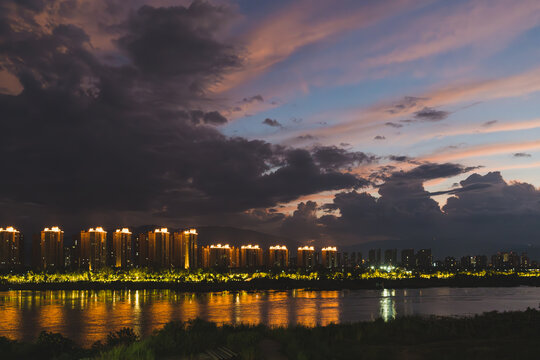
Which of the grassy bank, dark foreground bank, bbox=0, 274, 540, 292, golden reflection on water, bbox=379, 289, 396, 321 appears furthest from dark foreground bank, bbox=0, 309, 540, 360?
the grassy bank

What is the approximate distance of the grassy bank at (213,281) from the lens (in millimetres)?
164125

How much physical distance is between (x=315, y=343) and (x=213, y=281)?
150962 mm

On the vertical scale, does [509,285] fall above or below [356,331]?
below

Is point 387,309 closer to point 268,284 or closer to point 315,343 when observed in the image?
point 315,343

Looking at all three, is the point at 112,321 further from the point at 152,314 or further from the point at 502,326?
the point at 502,326

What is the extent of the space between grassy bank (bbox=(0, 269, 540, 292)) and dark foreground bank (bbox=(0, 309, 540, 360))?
122696mm

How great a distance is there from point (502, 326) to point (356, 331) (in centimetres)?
964

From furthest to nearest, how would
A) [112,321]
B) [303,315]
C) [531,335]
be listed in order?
[303,315] → [112,321] → [531,335]

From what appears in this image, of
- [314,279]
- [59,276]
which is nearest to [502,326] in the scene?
[314,279]

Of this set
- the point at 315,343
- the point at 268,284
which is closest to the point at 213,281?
the point at 268,284

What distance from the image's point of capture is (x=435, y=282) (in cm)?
18788

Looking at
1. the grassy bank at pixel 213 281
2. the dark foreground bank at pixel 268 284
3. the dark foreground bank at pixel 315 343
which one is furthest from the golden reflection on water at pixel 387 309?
Result: the grassy bank at pixel 213 281

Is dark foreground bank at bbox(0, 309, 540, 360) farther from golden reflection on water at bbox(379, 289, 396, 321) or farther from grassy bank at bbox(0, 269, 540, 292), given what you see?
grassy bank at bbox(0, 269, 540, 292)

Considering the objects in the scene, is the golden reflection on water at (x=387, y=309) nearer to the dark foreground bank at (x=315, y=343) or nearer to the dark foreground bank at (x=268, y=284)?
the dark foreground bank at (x=315, y=343)
